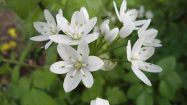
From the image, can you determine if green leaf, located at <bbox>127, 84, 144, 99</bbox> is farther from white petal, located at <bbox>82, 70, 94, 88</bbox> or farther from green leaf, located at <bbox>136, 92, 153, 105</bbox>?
white petal, located at <bbox>82, 70, 94, 88</bbox>

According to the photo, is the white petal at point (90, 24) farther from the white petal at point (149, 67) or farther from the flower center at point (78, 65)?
the white petal at point (149, 67)

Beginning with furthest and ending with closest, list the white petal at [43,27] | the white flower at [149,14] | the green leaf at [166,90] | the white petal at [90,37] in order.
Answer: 1. the white flower at [149,14]
2. the green leaf at [166,90]
3. the white petal at [43,27]
4. the white petal at [90,37]

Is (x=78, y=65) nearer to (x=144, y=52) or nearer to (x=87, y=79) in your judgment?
(x=87, y=79)

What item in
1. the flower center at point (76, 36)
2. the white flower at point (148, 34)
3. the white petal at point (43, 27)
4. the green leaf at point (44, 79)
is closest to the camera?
the flower center at point (76, 36)

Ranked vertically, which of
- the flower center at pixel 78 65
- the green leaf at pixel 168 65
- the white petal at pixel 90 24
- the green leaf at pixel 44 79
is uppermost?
the white petal at pixel 90 24

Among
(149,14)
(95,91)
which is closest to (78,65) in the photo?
(95,91)

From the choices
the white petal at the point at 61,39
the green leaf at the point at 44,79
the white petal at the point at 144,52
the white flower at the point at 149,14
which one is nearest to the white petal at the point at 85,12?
the white petal at the point at 61,39

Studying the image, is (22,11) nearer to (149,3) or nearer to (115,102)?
(115,102)
